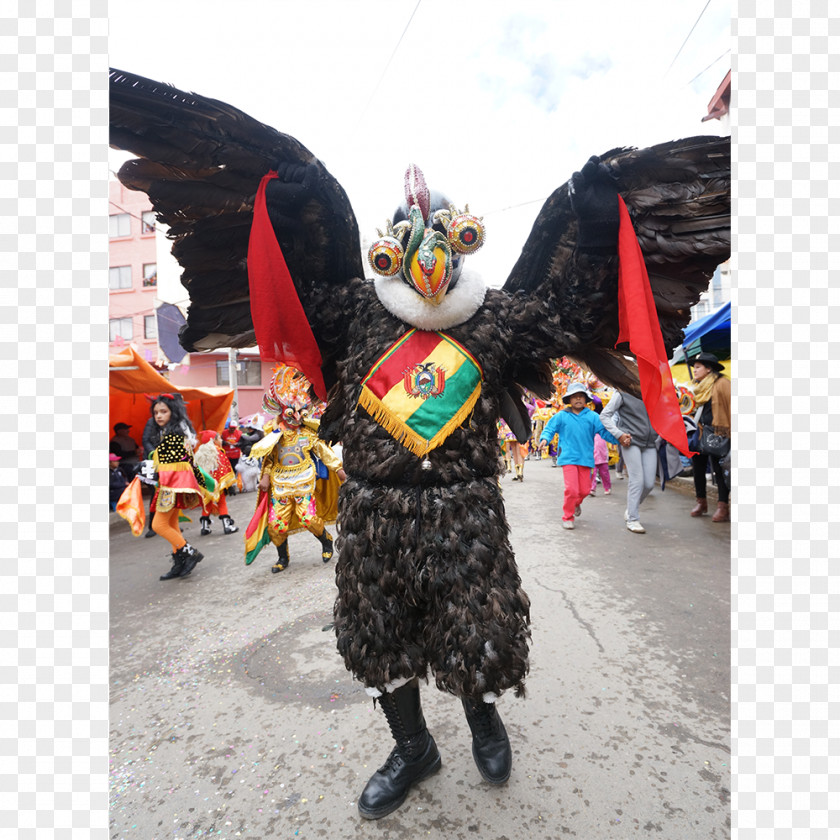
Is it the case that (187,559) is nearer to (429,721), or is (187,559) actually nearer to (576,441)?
(429,721)

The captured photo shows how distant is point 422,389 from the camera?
5.28 ft

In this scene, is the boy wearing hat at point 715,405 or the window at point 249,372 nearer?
the boy wearing hat at point 715,405

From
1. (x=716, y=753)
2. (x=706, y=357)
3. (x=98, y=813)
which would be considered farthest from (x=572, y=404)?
(x=98, y=813)

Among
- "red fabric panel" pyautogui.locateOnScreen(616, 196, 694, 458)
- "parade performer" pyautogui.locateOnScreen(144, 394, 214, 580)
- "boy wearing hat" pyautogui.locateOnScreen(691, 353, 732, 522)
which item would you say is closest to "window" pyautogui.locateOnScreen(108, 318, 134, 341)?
"parade performer" pyautogui.locateOnScreen(144, 394, 214, 580)

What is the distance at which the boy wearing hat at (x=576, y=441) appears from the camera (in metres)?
5.55

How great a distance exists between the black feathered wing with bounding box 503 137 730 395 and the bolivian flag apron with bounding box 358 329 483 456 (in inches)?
13.5

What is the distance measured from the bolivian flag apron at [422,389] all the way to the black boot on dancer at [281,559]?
348cm

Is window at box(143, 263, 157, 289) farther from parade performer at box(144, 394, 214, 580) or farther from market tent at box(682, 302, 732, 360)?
market tent at box(682, 302, 732, 360)

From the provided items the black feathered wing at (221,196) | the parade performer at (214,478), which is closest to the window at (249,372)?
the parade performer at (214,478)

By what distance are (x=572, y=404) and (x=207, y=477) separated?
4.41m

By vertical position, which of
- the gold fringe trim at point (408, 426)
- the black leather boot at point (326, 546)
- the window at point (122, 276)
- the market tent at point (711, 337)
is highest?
the window at point (122, 276)

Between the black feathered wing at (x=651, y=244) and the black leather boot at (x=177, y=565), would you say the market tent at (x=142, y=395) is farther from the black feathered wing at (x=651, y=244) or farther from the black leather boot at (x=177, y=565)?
the black feathered wing at (x=651, y=244)

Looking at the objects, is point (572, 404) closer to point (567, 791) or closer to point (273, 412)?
point (273, 412)

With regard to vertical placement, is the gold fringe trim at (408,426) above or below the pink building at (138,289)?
below
